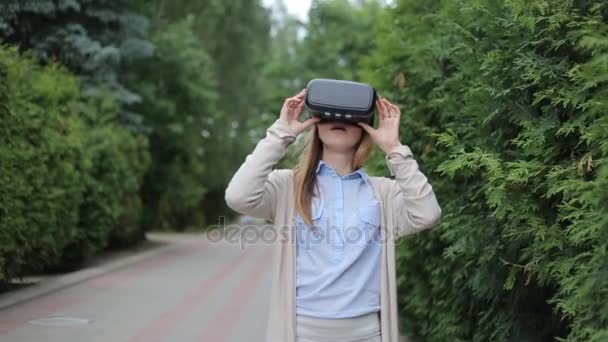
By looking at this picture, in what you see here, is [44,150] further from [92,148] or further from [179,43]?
[179,43]

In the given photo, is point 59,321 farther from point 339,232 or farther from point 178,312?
point 339,232

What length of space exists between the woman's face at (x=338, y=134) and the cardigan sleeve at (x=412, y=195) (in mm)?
178

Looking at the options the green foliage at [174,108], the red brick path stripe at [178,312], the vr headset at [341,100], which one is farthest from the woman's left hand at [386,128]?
the green foliage at [174,108]

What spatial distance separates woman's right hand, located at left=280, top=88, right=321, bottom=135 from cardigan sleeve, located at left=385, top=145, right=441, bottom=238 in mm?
372

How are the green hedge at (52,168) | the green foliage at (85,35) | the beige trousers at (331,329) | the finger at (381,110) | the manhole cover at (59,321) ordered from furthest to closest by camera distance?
the green foliage at (85,35) < the green hedge at (52,168) < the manhole cover at (59,321) < the finger at (381,110) < the beige trousers at (331,329)

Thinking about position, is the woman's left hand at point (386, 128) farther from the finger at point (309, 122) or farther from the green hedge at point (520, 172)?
the green hedge at point (520, 172)

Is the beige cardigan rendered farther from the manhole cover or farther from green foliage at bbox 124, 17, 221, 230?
green foliage at bbox 124, 17, 221, 230

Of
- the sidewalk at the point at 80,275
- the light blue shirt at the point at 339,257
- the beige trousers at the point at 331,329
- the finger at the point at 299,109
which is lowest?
the sidewalk at the point at 80,275

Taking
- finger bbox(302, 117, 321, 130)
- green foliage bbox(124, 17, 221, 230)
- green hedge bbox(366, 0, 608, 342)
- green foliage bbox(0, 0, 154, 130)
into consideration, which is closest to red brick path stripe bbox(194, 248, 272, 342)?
green hedge bbox(366, 0, 608, 342)

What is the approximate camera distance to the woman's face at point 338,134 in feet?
11.6

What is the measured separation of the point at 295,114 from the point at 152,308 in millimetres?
9157

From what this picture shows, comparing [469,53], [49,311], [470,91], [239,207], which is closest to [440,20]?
[469,53]

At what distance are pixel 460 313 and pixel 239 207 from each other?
3.61 meters

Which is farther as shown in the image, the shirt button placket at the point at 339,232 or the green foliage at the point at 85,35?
the green foliage at the point at 85,35
